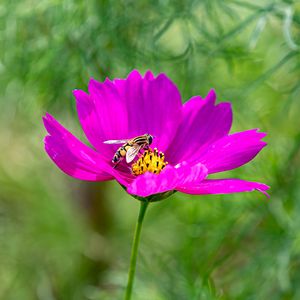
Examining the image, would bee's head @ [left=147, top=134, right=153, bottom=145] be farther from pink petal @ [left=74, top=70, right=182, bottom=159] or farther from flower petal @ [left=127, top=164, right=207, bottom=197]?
flower petal @ [left=127, top=164, right=207, bottom=197]

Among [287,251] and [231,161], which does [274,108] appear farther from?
[231,161]

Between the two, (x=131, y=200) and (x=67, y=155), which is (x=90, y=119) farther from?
(x=131, y=200)

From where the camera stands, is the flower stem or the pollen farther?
the pollen

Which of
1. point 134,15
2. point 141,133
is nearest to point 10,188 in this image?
point 134,15

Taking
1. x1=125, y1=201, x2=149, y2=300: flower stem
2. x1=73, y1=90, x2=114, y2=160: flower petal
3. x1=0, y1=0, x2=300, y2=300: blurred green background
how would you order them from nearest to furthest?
1. x1=125, y1=201, x2=149, y2=300: flower stem
2. x1=73, y1=90, x2=114, y2=160: flower petal
3. x1=0, y1=0, x2=300, y2=300: blurred green background

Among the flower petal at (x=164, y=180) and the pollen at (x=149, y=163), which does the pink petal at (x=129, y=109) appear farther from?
the flower petal at (x=164, y=180)

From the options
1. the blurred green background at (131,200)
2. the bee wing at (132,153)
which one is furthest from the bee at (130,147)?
the blurred green background at (131,200)

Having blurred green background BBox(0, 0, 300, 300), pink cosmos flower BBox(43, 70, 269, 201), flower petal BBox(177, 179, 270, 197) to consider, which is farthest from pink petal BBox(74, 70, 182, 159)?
blurred green background BBox(0, 0, 300, 300)

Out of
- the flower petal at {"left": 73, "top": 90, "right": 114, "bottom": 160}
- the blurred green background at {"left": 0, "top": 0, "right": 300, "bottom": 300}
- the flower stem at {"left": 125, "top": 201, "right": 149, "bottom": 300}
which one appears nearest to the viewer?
the flower stem at {"left": 125, "top": 201, "right": 149, "bottom": 300}
